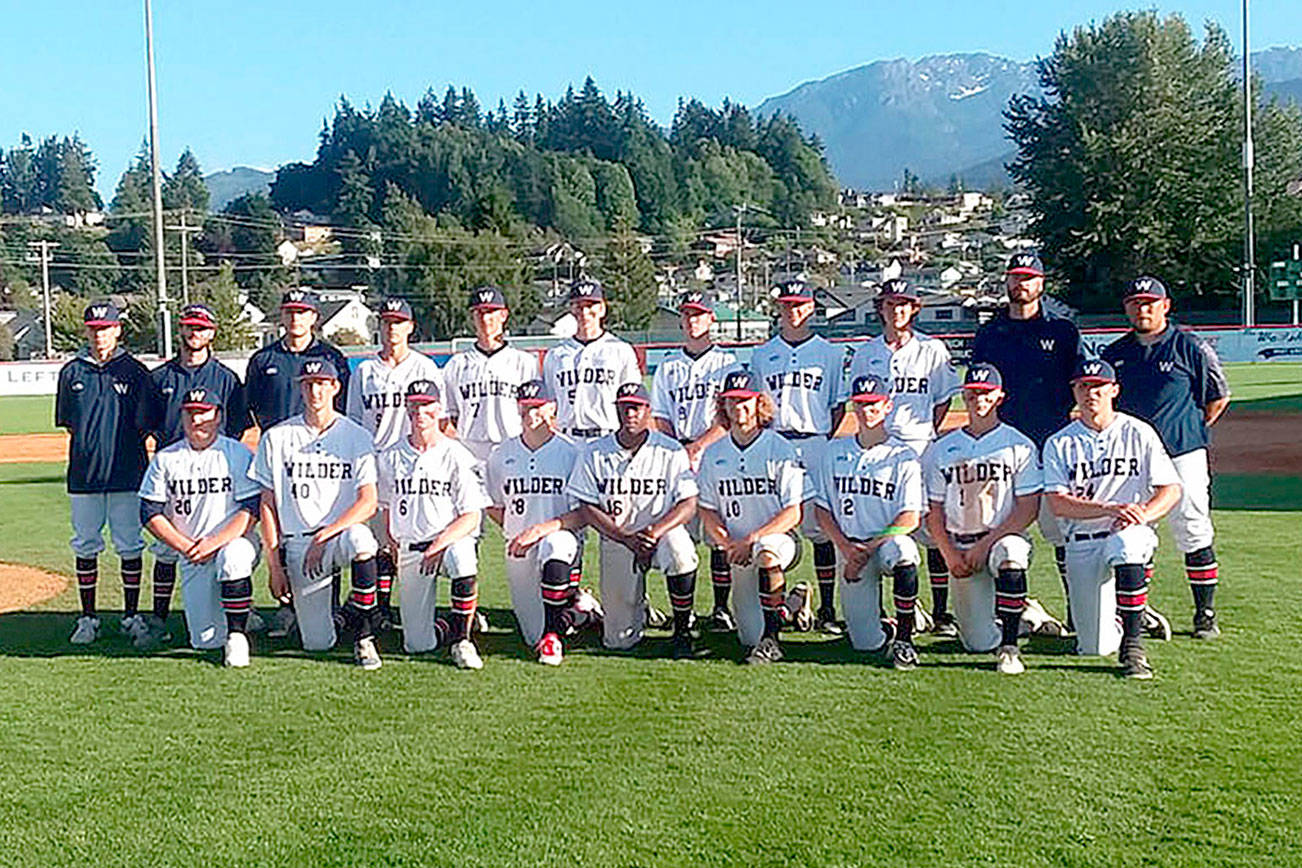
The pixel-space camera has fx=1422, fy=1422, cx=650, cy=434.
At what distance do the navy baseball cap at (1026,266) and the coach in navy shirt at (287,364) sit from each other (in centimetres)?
347

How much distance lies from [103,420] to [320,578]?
159cm

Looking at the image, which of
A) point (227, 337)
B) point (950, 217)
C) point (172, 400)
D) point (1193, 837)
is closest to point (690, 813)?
point (1193, 837)

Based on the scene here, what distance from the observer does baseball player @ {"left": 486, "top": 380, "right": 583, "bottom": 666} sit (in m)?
6.88

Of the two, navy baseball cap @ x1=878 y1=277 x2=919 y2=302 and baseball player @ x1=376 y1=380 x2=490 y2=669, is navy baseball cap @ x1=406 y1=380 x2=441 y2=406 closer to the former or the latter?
baseball player @ x1=376 y1=380 x2=490 y2=669

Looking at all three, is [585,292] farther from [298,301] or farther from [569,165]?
[569,165]

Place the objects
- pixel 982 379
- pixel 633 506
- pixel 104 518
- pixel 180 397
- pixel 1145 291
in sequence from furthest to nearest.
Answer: pixel 104 518, pixel 180 397, pixel 1145 291, pixel 633 506, pixel 982 379

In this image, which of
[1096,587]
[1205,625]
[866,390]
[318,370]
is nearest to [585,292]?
[318,370]

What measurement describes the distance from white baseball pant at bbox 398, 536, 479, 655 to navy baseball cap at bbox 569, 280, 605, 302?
148 centimetres

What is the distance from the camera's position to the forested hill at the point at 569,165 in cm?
10962

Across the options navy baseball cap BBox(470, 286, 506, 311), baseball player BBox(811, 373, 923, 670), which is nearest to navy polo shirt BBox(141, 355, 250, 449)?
navy baseball cap BBox(470, 286, 506, 311)

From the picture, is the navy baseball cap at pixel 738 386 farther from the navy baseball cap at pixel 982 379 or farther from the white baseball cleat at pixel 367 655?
the white baseball cleat at pixel 367 655

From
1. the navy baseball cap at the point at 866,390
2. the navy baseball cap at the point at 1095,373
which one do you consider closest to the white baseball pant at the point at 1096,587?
the navy baseball cap at the point at 1095,373

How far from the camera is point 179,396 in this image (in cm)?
732

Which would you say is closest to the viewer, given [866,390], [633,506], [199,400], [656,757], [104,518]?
[656,757]
